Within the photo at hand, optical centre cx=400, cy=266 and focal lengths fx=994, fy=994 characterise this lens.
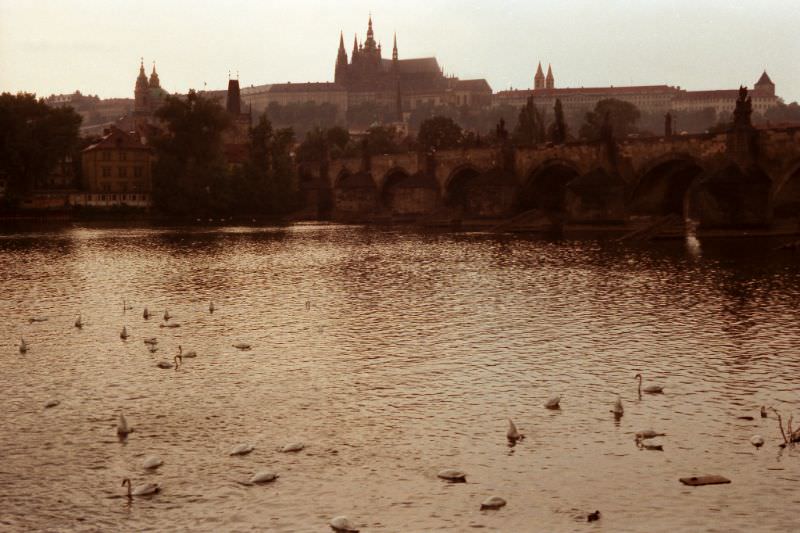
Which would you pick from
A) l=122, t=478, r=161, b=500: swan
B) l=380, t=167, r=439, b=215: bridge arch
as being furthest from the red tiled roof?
l=122, t=478, r=161, b=500: swan

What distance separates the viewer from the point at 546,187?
281 ft

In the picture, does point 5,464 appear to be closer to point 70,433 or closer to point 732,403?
point 70,433

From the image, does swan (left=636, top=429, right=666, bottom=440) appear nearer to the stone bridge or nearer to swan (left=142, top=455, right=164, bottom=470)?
swan (left=142, top=455, right=164, bottom=470)

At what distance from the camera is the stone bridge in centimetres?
6088

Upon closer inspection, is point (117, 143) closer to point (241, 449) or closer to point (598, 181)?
point (598, 181)

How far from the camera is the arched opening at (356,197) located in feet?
351

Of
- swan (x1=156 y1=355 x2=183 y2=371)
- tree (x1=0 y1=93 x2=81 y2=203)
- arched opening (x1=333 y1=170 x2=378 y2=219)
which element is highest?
tree (x1=0 y1=93 x2=81 y2=203)

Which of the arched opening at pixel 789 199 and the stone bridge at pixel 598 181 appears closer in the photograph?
the arched opening at pixel 789 199

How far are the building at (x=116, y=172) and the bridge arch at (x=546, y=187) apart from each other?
169 ft

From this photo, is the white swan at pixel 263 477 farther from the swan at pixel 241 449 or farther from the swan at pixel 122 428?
the swan at pixel 122 428

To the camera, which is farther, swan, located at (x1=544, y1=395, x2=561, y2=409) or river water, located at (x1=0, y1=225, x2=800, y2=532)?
swan, located at (x1=544, y1=395, x2=561, y2=409)

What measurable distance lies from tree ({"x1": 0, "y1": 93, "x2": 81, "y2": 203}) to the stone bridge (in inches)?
1169

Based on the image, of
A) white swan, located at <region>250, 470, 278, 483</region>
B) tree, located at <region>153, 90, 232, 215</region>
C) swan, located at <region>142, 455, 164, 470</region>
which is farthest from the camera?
tree, located at <region>153, 90, 232, 215</region>

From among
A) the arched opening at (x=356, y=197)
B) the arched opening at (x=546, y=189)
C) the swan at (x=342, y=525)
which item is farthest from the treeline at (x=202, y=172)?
the swan at (x=342, y=525)
